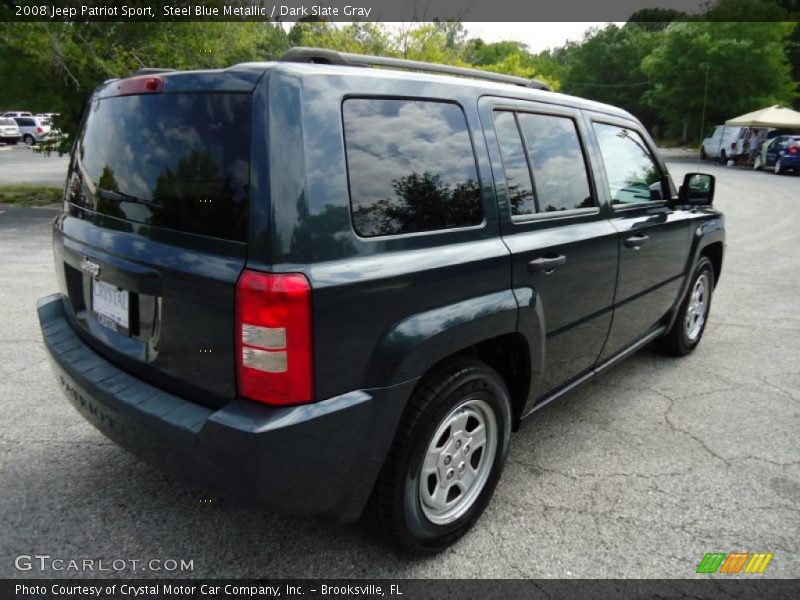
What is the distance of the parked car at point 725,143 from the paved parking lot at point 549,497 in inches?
1127

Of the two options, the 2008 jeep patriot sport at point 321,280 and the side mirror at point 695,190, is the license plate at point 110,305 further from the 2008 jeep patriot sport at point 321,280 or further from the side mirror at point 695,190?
the side mirror at point 695,190

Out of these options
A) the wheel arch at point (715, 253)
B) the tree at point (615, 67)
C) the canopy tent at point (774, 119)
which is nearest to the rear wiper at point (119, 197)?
the wheel arch at point (715, 253)

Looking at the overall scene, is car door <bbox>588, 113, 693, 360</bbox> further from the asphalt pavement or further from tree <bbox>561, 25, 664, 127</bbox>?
tree <bbox>561, 25, 664, 127</bbox>

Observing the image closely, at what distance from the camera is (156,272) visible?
202 centimetres

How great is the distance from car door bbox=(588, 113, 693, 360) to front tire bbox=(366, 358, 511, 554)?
1.21 m

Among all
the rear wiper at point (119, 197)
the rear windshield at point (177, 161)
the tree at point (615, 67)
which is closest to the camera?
the rear windshield at point (177, 161)

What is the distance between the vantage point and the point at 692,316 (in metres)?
4.68

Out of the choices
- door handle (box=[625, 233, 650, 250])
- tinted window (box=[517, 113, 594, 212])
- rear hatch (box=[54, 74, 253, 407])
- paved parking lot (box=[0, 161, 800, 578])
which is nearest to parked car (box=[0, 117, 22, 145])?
paved parking lot (box=[0, 161, 800, 578])

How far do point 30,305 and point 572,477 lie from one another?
4986 millimetres

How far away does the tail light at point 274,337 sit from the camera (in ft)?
5.81

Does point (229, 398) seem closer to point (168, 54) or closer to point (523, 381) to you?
point (523, 381)

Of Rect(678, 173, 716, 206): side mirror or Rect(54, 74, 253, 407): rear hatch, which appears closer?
Rect(54, 74, 253, 407): rear hatch

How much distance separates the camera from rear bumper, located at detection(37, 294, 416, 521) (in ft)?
5.95

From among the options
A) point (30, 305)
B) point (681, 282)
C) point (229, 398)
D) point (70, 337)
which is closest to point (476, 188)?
point (229, 398)
